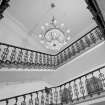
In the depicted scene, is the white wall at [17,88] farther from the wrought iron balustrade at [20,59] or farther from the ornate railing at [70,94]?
the wrought iron balustrade at [20,59]

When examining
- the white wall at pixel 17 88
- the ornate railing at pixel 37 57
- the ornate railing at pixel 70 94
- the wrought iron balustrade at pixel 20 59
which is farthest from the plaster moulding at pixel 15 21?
the ornate railing at pixel 70 94

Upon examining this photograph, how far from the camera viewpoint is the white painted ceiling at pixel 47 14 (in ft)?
27.7

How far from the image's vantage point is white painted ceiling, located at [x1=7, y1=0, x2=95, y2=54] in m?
8.45

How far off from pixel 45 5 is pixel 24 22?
78.3 inches

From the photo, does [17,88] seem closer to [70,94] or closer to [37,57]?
[37,57]

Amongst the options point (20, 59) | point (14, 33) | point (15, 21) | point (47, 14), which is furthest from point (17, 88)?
point (47, 14)

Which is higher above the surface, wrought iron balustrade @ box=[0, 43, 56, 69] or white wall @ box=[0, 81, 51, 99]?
wrought iron balustrade @ box=[0, 43, 56, 69]

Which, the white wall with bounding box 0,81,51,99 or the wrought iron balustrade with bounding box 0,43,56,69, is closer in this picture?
the wrought iron balustrade with bounding box 0,43,56,69

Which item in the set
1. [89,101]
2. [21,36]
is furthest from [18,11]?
[89,101]

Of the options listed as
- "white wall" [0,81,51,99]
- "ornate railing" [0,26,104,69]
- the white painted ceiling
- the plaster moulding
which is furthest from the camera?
the plaster moulding

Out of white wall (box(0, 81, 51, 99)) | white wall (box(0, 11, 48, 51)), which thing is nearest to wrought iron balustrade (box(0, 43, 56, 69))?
white wall (box(0, 81, 51, 99))

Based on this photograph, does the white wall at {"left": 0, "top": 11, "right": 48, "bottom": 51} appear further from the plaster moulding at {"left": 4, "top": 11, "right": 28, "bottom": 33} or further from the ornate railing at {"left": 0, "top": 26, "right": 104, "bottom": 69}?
the ornate railing at {"left": 0, "top": 26, "right": 104, "bottom": 69}

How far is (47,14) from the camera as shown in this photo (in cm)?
913

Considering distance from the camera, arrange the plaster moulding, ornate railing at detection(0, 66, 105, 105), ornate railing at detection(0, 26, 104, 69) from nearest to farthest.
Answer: ornate railing at detection(0, 66, 105, 105) → ornate railing at detection(0, 26, 104, 69) → the plaster moulding
